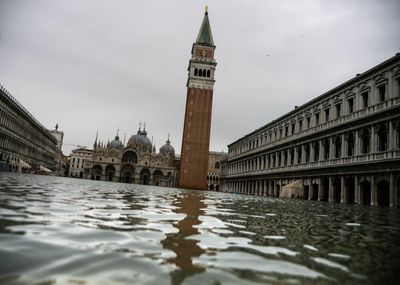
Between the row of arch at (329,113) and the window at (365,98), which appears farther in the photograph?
the window at (365,98)

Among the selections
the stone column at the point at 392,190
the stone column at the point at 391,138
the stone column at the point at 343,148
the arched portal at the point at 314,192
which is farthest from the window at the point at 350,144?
the arched portal at the point at 314,192

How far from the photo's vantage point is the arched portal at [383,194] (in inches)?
942

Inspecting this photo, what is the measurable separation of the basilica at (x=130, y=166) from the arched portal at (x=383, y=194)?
72.1m

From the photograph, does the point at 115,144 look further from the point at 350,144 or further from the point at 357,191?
the point at 357,191

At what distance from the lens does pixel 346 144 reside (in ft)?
93.8

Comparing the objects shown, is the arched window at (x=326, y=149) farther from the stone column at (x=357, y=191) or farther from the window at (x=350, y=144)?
the stone column at (x=357, y=191)

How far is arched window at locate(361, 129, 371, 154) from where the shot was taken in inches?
1029

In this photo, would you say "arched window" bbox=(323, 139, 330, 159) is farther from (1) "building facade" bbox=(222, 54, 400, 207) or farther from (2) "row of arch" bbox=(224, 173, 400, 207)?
(2) "row of arch" bbox=(224, 173, 400, 207)

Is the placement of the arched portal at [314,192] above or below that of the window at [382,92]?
below

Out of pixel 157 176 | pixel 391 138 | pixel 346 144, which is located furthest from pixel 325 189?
pixel 157 176

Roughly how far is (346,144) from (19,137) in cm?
5194

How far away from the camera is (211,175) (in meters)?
→ 92.8

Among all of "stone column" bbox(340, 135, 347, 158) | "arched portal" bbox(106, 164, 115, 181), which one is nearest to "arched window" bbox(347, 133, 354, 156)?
"stone column" bbox(340, 135, 347, 158)

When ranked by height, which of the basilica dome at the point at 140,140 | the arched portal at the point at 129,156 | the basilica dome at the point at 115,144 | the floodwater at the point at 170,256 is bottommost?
the floodwater at the point at 170,256
